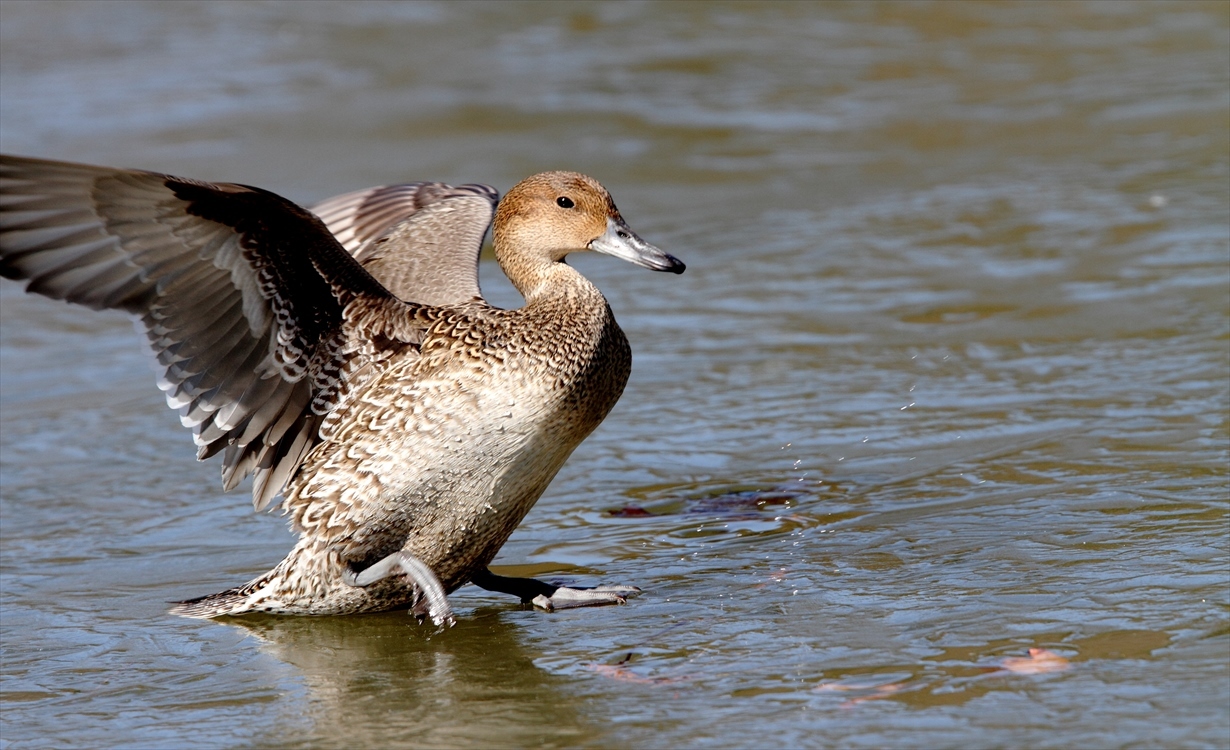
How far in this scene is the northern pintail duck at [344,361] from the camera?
4.35 meters

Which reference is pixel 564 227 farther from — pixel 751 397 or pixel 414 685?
pixel 751 397

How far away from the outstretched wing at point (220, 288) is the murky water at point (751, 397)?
0.59 metres

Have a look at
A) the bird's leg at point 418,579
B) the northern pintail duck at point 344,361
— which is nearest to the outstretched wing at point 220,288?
the northern pintail duck at point 344,361

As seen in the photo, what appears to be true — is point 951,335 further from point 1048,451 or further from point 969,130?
point 969,130

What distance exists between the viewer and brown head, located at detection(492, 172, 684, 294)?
4891mm

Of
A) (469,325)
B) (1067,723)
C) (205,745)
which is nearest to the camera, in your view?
(1067,723)

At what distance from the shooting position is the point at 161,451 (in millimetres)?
6371

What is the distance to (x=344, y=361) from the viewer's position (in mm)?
4758

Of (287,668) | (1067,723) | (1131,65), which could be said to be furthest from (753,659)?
(1131,65)

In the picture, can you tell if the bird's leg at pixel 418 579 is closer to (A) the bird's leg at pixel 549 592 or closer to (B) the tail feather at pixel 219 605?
(A) the bird's leg at pixel 549 592

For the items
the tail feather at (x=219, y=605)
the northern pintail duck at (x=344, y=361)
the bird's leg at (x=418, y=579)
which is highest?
the northern pintail duck at (x=344, y=361)

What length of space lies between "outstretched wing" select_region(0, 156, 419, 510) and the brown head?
43 cm

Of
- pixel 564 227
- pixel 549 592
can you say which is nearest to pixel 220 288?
pixel 564 227

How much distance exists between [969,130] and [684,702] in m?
8.10
